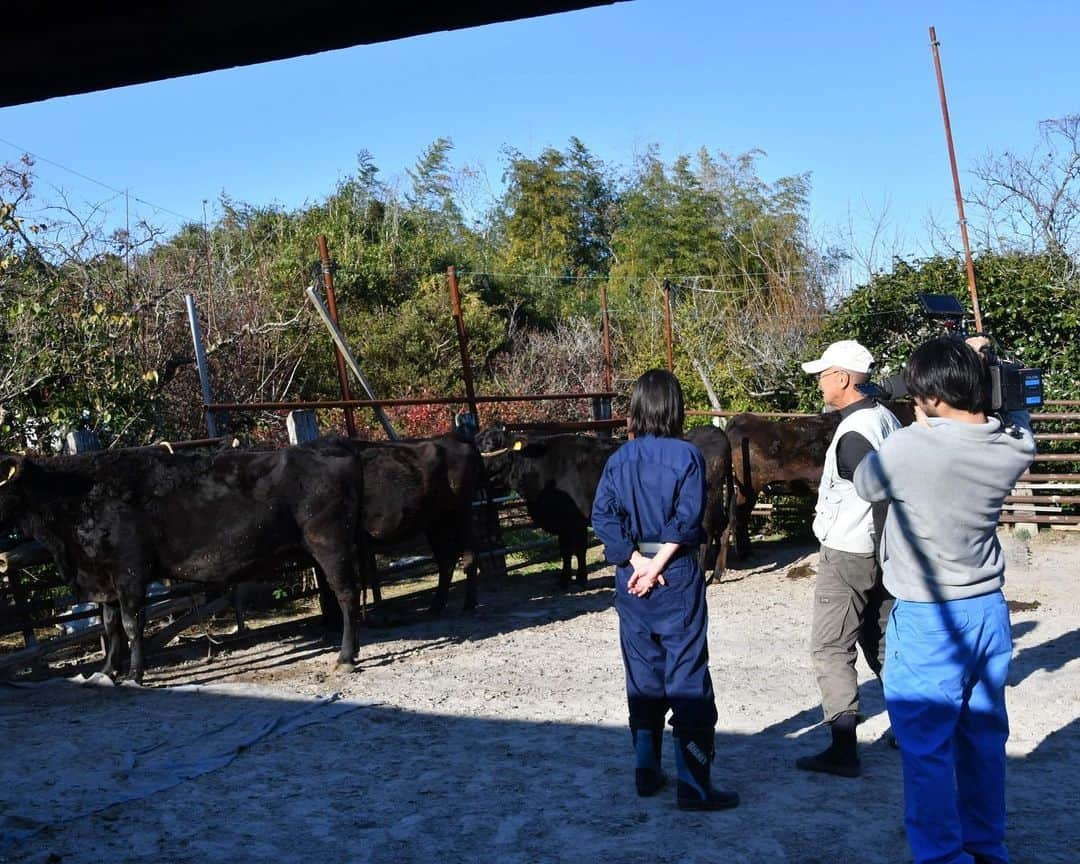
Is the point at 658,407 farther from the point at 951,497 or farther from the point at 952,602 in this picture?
the point at 952,602

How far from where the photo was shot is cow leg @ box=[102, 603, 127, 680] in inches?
288

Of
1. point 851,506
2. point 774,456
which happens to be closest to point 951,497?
point 851,506

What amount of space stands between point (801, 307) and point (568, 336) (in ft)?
16.3

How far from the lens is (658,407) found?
4.52 metres

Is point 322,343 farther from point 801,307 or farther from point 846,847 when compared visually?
point 846,847

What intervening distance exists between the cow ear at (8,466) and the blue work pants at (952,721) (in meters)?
5.78

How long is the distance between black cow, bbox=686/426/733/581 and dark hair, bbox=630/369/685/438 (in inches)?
222

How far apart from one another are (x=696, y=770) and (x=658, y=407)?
156 cm

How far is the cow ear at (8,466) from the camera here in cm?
696

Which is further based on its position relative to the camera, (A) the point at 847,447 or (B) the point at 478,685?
(B) the point at 478,685

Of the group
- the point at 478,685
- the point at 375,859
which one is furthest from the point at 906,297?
the point at 375,859

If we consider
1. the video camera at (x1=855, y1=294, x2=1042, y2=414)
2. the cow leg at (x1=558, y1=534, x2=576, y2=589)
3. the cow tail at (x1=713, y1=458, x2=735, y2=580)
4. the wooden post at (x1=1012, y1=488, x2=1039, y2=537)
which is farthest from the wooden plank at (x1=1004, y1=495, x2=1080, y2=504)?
Result: the video camera at (x1=855, y1=294, x2=1042, y2=414)

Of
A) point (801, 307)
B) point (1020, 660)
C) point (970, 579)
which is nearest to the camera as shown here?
point (970, 579)

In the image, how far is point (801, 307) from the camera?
2192 centimetres
